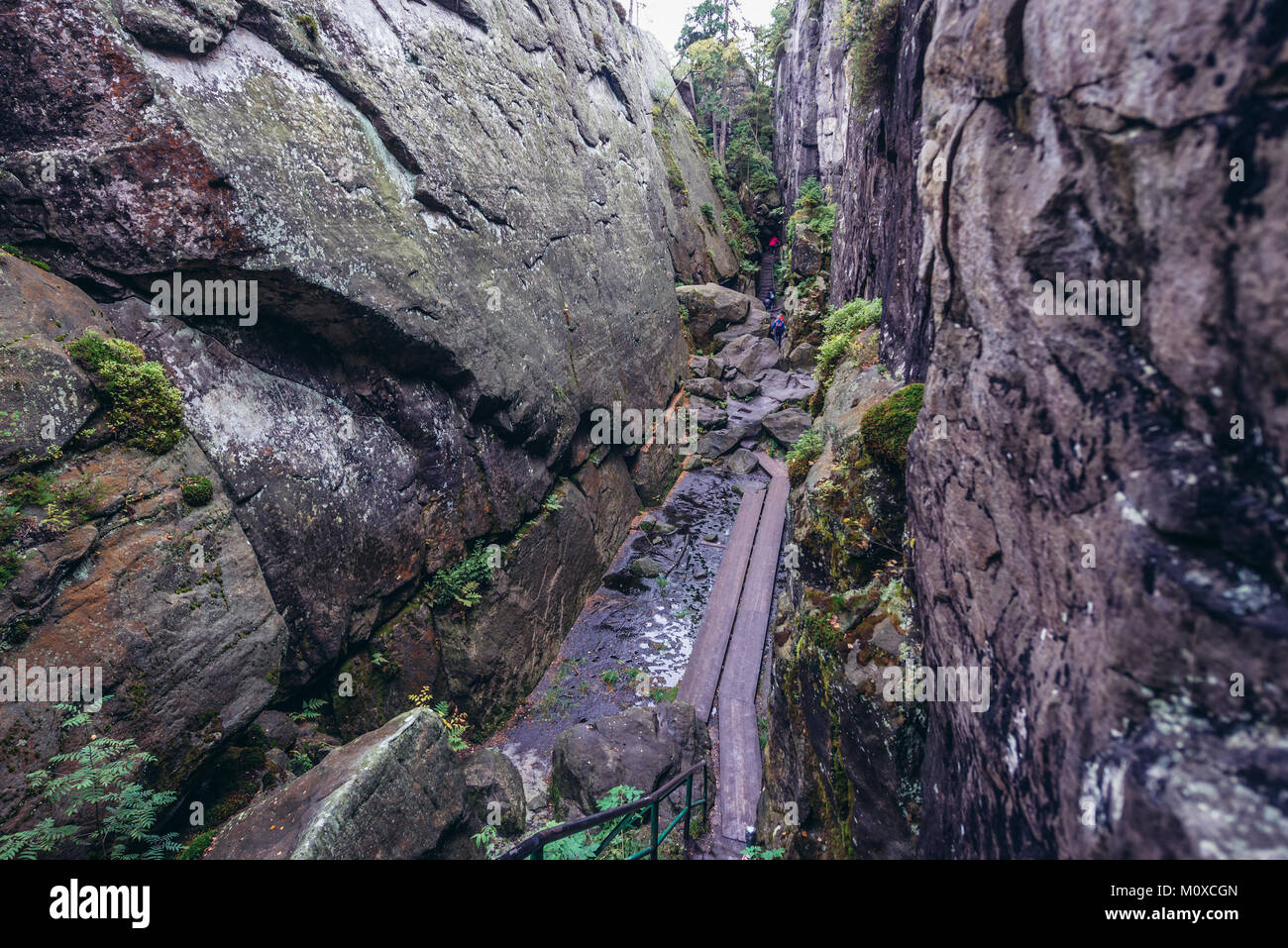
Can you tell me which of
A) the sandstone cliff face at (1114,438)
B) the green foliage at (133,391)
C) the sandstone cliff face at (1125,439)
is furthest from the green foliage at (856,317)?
the green foliage at (133,391)

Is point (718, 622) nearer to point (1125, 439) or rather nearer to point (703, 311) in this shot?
point (1125, 439)

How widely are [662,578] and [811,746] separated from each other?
750 cm

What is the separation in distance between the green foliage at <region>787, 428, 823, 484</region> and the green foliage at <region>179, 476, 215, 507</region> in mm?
8299

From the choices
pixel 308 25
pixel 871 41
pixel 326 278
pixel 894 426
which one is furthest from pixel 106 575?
pixel 871 41

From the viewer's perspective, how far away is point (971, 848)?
4.05 m

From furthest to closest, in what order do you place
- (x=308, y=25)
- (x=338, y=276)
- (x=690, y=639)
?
(x=690, y=639)
(x=308, y=25)
(x=338, y=276)

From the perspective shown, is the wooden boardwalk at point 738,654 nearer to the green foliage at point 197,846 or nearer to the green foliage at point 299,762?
the green foliage at point 299,762

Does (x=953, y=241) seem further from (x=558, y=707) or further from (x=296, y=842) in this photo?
(x=558, y=707)

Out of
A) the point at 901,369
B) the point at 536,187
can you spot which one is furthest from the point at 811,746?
the point at 536,187

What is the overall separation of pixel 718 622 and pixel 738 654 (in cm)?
99

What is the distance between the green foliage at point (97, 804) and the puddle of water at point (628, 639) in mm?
4893

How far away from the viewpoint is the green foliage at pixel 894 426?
6.46 m

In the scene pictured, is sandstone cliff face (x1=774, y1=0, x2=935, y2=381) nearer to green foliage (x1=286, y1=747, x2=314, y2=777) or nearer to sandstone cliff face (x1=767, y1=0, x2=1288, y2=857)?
sandstone cliff face (x1=767, y1=0, x2=1288, y2=857)

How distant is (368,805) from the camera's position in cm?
532
